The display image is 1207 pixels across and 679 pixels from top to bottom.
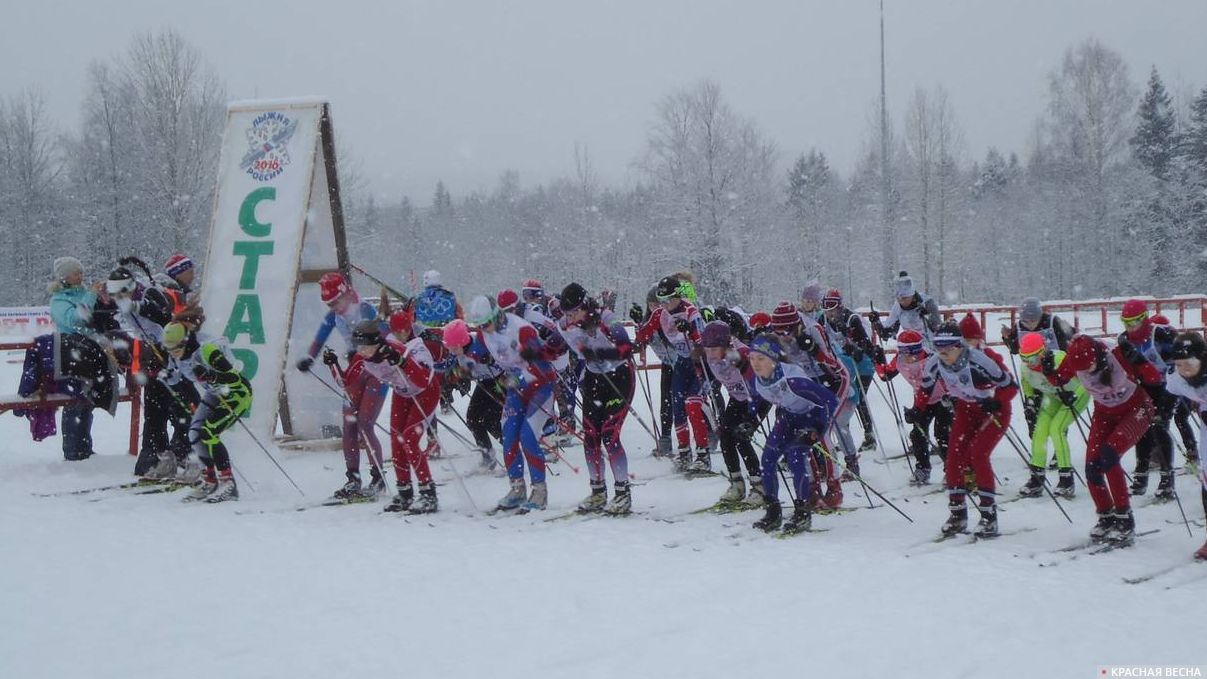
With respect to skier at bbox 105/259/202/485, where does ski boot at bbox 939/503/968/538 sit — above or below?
below

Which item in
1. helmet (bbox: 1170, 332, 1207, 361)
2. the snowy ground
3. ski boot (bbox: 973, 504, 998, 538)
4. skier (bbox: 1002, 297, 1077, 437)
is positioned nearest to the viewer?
the snowy ground

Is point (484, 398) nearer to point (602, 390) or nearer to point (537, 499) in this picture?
point (537, 499)

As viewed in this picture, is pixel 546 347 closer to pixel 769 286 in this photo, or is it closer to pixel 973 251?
pixel 769 286

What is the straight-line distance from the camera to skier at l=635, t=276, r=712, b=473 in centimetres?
877

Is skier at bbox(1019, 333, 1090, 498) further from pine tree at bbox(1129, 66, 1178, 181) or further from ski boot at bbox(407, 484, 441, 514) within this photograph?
pine tree at bbox(1129, 66, 1178, 181)

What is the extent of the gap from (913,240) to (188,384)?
45133 millimetres

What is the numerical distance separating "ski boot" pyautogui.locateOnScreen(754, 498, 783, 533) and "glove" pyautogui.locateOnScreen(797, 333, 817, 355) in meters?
1.51

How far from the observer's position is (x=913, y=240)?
159 feet

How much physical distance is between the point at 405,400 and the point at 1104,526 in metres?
5.60

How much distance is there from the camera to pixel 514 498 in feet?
25.7

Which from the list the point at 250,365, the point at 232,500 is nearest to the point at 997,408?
the point at 232,500

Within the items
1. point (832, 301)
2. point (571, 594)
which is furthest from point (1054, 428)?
point (571, 594)

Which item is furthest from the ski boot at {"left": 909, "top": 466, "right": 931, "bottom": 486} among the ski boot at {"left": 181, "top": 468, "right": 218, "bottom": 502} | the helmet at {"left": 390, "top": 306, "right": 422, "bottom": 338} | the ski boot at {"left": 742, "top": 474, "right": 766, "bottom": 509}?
the ski boot at {"left": 181, "top": 468, "right": 218, "bottom": 502}

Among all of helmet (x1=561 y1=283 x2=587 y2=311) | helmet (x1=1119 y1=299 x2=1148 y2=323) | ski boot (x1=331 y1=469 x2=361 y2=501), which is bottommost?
ski boot (x1=331 y1=469 x2=361 y2=501)
